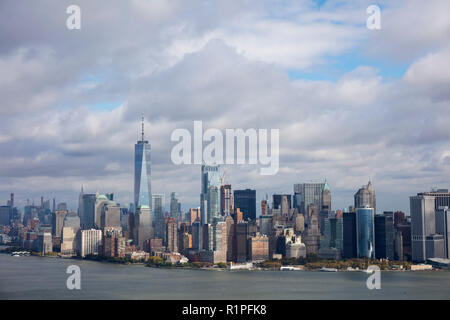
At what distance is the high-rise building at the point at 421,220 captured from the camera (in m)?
29.7

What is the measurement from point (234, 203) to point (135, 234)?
6656mm

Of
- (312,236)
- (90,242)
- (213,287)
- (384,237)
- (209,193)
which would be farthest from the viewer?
(209,193)

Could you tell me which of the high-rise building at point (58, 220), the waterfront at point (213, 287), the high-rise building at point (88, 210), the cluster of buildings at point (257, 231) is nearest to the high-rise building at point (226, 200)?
the cluster of buildings at point (257, 231)

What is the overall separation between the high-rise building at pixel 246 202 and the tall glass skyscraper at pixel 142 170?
366 inches

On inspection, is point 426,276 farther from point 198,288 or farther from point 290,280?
point 198,288

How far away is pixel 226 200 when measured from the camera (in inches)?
1593

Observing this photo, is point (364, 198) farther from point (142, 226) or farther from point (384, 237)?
point (142, 226)

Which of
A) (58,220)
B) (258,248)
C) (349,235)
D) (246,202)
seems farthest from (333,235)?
(58,220)

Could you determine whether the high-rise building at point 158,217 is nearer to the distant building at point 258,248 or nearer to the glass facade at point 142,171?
the glass facade at point 142,171

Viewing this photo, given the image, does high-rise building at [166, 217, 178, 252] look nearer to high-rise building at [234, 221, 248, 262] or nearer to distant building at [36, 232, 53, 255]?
high-rise building at [234, 221, 248, 262]

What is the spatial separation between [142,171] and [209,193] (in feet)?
37.6

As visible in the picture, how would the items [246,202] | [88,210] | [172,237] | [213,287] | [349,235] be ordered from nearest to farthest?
[213,287]
[349,235]
[172,237]
[246,202]
[88,210]
